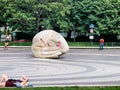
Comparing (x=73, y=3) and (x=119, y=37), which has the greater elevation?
(x=73, y=3)

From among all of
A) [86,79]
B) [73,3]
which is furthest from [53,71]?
[73,3]

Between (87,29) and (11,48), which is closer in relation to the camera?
(11,48)

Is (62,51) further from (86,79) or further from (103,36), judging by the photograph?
(103,36)

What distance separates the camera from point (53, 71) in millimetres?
24344

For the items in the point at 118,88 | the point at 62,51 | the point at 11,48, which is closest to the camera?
the point at 118,88

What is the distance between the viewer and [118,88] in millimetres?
15227

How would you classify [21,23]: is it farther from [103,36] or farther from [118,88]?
[118,88]

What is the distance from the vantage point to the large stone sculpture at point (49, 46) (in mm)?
33875

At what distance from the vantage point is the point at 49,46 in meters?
34.0

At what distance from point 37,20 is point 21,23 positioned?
2.16m

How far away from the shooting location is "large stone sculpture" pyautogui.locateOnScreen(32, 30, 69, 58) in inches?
1334

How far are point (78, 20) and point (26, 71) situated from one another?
30664mm

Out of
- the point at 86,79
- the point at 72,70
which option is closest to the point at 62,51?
the point at 72,70

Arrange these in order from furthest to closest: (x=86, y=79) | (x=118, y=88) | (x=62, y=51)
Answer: (x=62, y=51) < (x=86, y=79) < (x=118, y=88)
